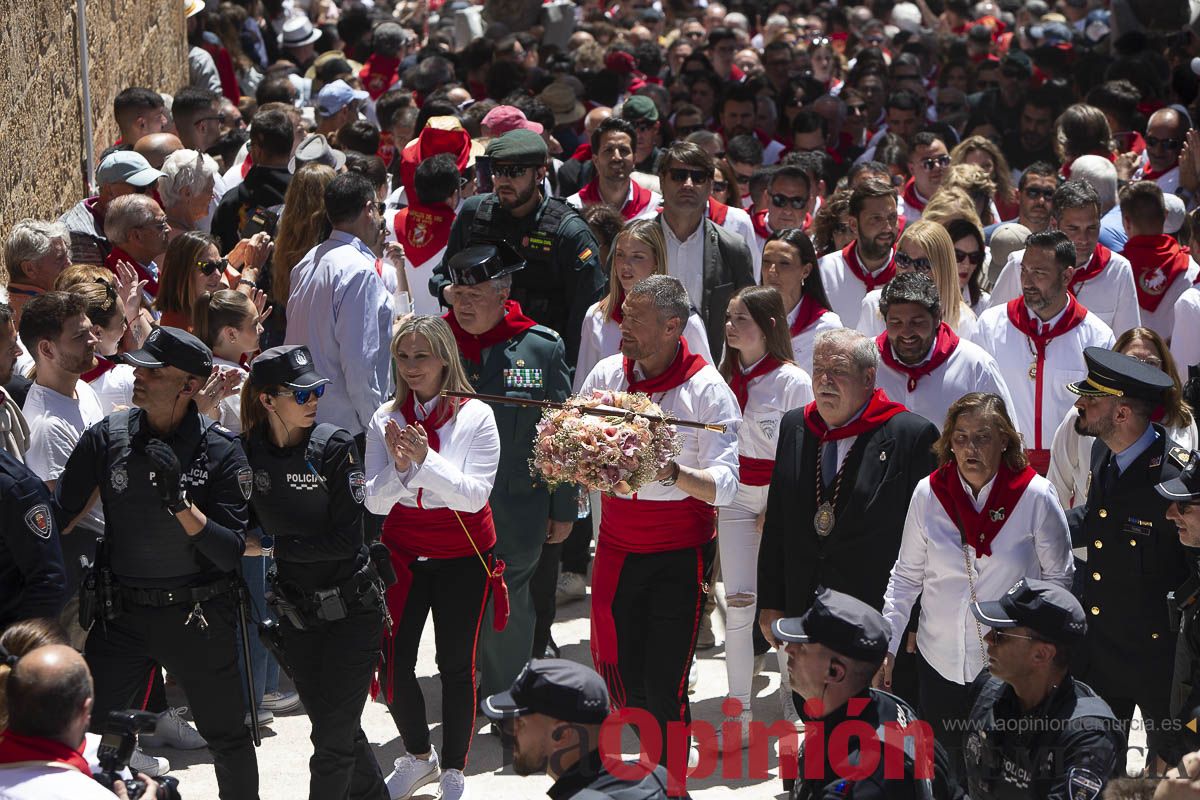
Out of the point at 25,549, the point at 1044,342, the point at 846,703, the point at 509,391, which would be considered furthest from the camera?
the point at 1044,342

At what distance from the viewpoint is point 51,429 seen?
253 inches

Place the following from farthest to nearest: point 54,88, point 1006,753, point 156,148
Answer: point 54,88 → point 156,148 → point 1006,753

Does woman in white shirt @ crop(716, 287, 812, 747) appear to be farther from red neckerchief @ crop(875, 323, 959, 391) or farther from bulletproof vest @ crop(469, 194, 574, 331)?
bulletproof vest @ crop(469, 194, 574, 331)

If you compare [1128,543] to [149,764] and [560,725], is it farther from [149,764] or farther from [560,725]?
[149,764]

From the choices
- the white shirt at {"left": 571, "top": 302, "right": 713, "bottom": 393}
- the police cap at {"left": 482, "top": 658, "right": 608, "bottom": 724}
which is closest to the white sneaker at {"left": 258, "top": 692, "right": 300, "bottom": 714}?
the white shirt at {"left": 571, "top": 302, "right": 713, "bottom": 393}

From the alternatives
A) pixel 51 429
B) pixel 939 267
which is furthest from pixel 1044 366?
pixel 51 429

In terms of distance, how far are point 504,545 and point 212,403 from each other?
158 cm

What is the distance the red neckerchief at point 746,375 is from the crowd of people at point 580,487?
1.0 inches

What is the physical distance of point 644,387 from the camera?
6801 millimetres

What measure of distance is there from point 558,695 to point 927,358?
11.6ft

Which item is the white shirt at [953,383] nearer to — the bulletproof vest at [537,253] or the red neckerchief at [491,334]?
the red neckerchief at [491,334]

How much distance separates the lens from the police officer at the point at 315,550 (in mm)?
6012

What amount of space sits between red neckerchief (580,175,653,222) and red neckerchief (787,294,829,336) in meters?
2.11

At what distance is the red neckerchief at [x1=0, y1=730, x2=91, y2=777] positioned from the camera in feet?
14.1
